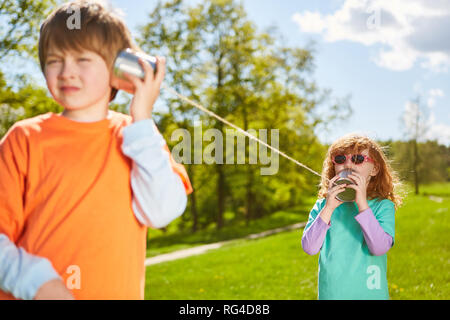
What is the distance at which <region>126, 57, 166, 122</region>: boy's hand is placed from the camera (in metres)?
1.39

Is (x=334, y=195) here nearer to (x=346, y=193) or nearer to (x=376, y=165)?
(x=346, y=193)

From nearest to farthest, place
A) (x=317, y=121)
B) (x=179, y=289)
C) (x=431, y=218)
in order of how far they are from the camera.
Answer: (x=179, y=289), (x=431, y=218), (x=317, y=121)

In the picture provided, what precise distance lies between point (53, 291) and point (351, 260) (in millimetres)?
1455

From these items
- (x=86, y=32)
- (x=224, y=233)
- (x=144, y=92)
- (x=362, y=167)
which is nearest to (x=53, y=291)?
(x=144, y=92)

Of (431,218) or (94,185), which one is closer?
(94,185)

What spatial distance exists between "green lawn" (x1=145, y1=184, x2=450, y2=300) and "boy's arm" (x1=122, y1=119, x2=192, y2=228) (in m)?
5.56

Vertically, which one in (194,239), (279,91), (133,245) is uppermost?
(279,91)

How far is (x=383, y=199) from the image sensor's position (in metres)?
2.37

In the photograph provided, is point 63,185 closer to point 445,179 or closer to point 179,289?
point 179,289

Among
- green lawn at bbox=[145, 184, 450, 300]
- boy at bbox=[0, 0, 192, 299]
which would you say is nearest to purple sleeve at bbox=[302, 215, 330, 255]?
boy at bbox=[0, 0, 192, 299]

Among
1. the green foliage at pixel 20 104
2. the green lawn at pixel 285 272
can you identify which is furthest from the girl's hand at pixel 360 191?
the green foliage at pixel 20 104

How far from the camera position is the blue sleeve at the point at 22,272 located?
4.26ft
